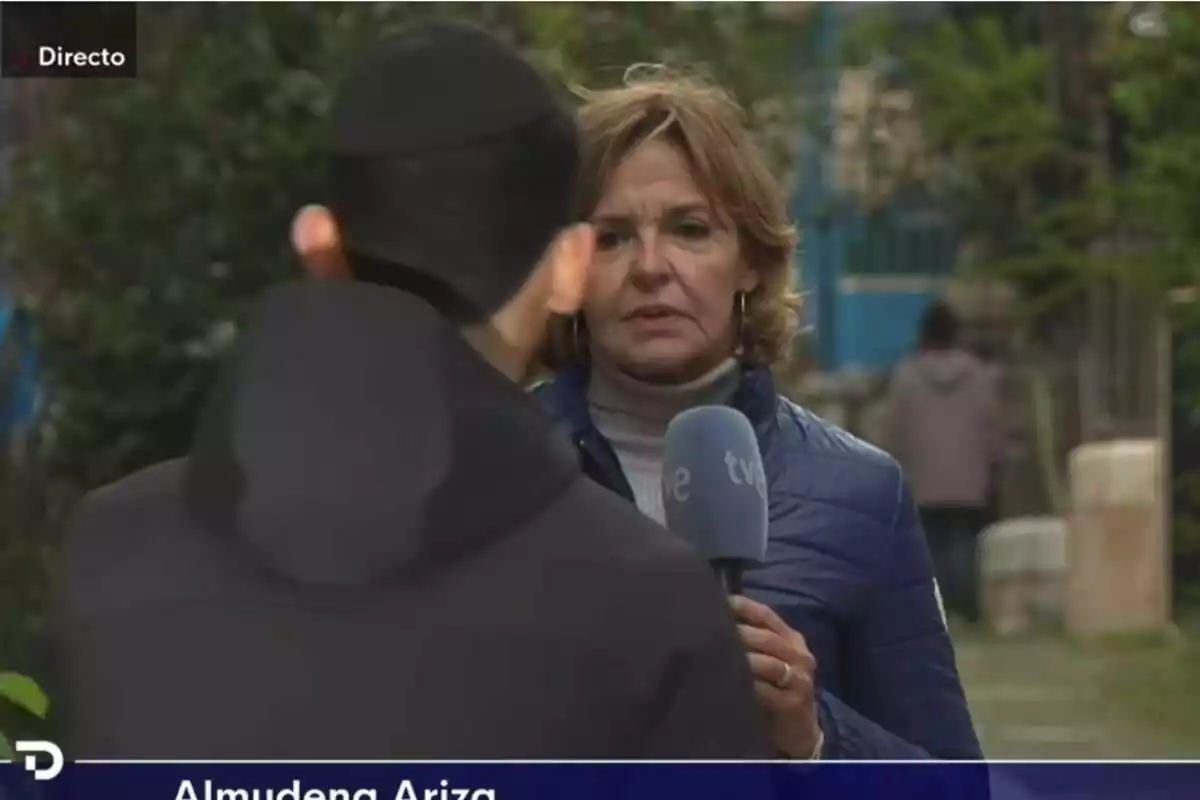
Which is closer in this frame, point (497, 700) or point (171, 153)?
point (497, 700)

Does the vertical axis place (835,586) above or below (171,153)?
below

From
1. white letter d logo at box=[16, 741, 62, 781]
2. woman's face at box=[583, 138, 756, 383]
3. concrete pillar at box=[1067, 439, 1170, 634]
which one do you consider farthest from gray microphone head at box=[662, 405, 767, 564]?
white letter d logo at box=[16, 741, 62, 781]

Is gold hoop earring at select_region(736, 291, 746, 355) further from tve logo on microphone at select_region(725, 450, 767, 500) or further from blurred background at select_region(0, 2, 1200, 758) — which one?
tve logo on microphone at select_region(725, 450, 767, 500)

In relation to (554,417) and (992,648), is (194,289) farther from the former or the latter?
(992,648)

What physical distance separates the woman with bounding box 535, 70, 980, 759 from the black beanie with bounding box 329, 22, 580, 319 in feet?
0.33

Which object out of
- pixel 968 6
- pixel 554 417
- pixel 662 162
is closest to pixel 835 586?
pixel 554 417

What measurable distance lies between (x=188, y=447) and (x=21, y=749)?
515mm

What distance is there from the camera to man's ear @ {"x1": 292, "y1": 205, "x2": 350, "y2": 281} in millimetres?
2416

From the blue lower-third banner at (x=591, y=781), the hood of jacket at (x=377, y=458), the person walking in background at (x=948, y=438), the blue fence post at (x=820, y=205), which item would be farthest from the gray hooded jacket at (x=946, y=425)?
the hood of jacket at (x=377, y=458)

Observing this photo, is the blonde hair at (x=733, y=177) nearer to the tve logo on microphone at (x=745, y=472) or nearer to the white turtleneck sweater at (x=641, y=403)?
the white turtleneck sweater at (x=641, y=403)

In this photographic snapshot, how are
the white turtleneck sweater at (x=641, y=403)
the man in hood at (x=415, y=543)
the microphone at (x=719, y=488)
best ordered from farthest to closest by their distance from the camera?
the white turtleneck sweater at (x=641, y=403) → the microphone at (x=719, y=488) → the man in hood at (x=415, y=543)

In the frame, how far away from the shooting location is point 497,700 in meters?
2.33

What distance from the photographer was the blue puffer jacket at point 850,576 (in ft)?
8.20

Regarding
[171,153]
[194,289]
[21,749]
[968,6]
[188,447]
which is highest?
[968,6]
